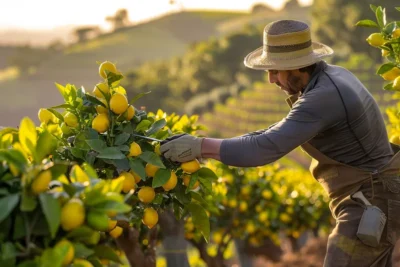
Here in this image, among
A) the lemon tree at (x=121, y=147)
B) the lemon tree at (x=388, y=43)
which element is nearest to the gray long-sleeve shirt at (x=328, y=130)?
the lemon tree at (x=121, y=147)

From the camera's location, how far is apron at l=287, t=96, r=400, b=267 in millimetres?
4051

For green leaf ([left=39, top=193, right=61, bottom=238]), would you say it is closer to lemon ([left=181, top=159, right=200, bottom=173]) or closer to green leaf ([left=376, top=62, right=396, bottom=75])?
lemon ([left=181, top=159, right=200, bottom=173])

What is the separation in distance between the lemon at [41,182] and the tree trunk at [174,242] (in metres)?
3.49

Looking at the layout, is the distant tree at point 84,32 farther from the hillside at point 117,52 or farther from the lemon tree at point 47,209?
the lemon tree at point 47,209

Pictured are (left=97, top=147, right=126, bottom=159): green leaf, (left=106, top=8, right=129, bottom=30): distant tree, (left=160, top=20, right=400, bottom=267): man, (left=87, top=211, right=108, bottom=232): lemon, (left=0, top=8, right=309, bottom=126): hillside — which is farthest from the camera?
(left=106, top=8, right=129, bottom=30): distant tree

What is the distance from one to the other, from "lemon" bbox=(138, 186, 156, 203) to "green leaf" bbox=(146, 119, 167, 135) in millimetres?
269

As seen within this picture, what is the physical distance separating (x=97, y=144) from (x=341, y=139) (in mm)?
1331

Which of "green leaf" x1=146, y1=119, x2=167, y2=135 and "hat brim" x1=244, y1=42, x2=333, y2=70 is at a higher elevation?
"hat brim" x1=244, y1=42, x2=333, y2=70

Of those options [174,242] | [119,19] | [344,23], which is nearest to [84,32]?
[119,19]

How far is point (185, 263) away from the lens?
584 cm

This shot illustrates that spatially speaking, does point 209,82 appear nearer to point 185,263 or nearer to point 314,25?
point 314,25

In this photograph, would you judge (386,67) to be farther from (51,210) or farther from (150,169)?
(51,210)

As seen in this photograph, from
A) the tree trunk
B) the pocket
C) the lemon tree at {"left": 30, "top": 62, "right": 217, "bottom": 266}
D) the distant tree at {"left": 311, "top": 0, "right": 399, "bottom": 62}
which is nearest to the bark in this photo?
the tree trunk

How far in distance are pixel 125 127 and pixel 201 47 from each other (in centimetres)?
7859
